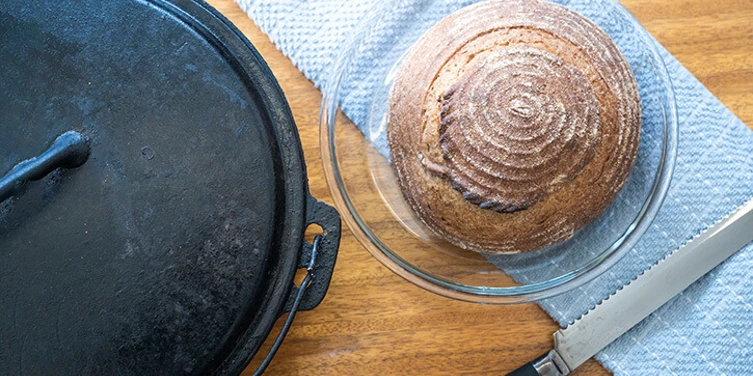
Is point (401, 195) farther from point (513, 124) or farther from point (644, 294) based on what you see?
point (644, 294)

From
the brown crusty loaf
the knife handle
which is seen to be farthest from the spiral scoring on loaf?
the knife handle

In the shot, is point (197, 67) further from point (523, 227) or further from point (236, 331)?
point (523, 227)

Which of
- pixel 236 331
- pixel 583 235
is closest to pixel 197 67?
pixel 236 331

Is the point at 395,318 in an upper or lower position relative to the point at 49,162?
lower

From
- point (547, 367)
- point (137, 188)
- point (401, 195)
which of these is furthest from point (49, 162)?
point (547, 367)

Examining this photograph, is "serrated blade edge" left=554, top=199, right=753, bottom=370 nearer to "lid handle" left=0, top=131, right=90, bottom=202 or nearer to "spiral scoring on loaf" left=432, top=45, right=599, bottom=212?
"spiral scoring on loaf" left=432, top=45, right=599, bottom=212

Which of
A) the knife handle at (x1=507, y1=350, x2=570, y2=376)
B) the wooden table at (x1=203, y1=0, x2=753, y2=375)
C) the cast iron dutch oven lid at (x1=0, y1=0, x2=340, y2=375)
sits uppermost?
the cast iron dutch oven lid at (x1=0, y1=0, x2=340, y2=375)

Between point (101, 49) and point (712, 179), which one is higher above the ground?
point (101, 49)
